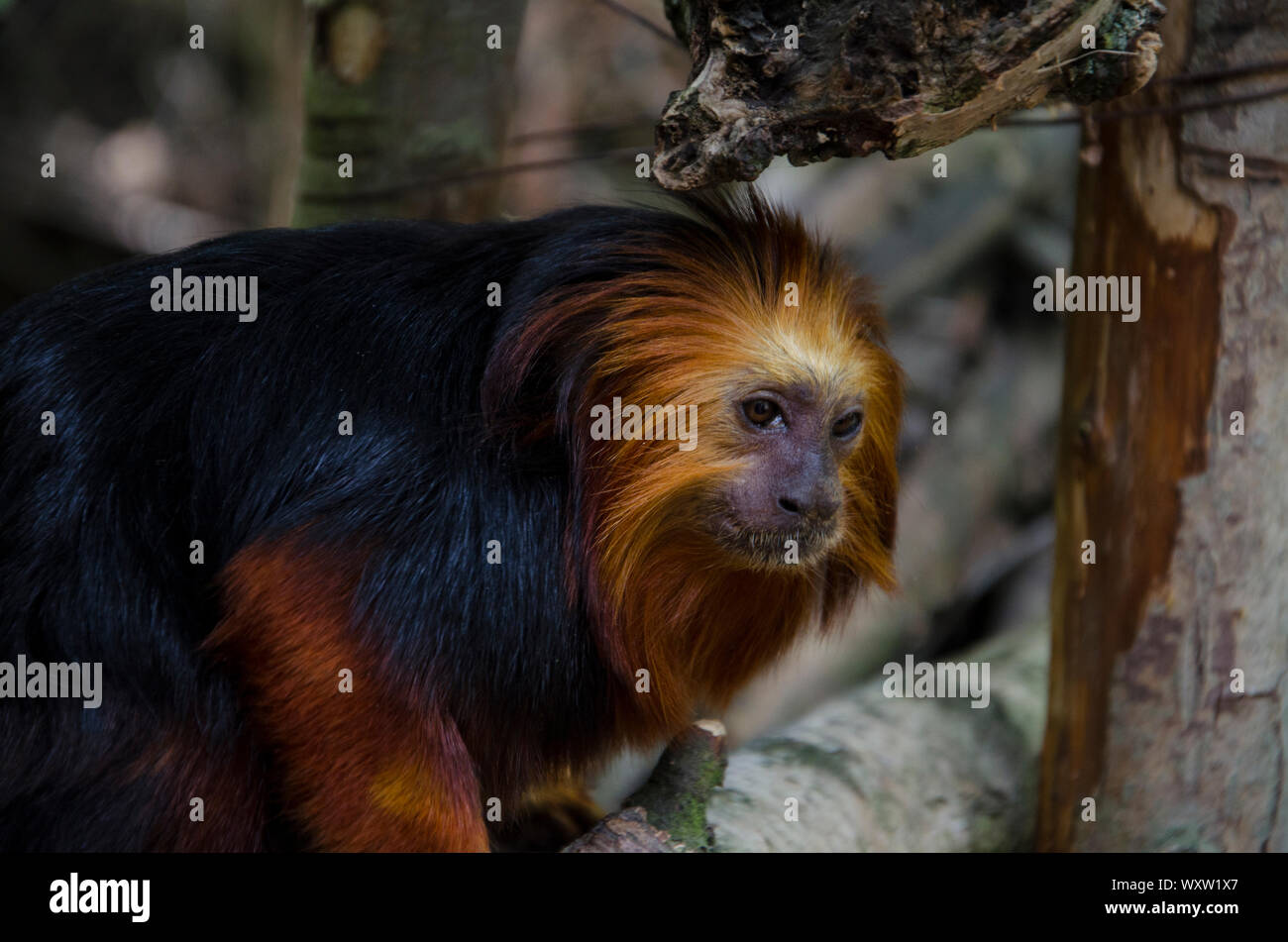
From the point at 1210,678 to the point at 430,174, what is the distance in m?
2.90

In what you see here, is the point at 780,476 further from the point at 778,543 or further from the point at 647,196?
the point at 647,196

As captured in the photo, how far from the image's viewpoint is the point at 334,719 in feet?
9.33

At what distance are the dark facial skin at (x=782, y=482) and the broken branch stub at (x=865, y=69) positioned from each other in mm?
581

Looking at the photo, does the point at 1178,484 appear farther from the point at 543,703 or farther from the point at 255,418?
the point at 255,418

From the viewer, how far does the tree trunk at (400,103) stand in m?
4.36

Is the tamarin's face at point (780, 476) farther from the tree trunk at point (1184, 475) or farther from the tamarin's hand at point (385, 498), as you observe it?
the tree trunk at point (1184, 475)

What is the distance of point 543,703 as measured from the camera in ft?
9.95

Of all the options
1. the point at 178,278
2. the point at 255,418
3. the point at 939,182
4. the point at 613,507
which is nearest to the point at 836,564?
the point at 613,507

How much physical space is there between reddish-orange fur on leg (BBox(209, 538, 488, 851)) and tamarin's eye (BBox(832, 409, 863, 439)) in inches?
43.4

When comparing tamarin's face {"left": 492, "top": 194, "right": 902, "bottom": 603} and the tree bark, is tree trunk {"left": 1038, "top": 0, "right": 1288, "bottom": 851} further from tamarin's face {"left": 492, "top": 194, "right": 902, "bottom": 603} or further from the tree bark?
tamarin's face {"left": 492, "top": 194, "right": 902, "bottom": 603}

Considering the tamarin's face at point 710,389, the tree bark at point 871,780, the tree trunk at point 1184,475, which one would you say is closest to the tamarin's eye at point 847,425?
the tamarin's face at point 710,389

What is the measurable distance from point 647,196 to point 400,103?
1.76 meters

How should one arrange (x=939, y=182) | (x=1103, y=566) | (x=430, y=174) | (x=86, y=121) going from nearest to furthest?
(x=1103, y=566) < (x=430, y=174) < (x=939, y=182) < (x=86, y=121)

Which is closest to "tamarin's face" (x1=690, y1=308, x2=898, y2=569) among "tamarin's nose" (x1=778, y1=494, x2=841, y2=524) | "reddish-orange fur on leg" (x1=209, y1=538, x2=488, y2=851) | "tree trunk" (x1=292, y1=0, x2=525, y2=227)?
"tamarin's nose" (x1=778, y1=494, x2=841, y2=524)
